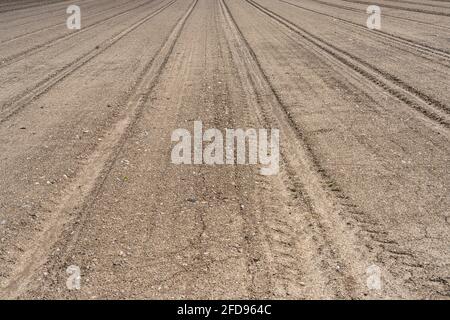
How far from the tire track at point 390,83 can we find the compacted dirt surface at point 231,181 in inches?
2.1

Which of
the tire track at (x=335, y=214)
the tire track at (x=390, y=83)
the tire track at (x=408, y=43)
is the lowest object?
the tire track at (x=335, y=214)

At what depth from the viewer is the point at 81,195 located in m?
5.44

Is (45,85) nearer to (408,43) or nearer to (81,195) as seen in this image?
(81,195)

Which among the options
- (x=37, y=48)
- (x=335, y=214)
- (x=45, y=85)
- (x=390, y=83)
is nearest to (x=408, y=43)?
(x=390, y=83)

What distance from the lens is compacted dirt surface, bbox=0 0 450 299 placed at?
3980mm

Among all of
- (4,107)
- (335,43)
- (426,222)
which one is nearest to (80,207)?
(426,222)

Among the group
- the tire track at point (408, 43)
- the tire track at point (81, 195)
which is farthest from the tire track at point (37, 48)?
the tire track at point (408, 43)

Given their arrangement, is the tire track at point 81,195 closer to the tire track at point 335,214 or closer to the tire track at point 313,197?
the tire track at point 313,197

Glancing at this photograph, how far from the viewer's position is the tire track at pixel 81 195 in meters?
4.12

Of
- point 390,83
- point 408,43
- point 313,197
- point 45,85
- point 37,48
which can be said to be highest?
point 37,48

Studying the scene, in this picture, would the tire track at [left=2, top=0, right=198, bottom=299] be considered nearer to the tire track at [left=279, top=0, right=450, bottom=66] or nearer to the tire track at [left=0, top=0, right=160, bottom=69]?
the tire track at [left=0, top=0, right=160, bottom=69]

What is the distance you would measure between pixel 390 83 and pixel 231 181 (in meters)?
5.32

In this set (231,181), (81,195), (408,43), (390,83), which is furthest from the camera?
(408,43)

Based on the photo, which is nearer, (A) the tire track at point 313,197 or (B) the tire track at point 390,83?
(A) the tire track at point 313,197
